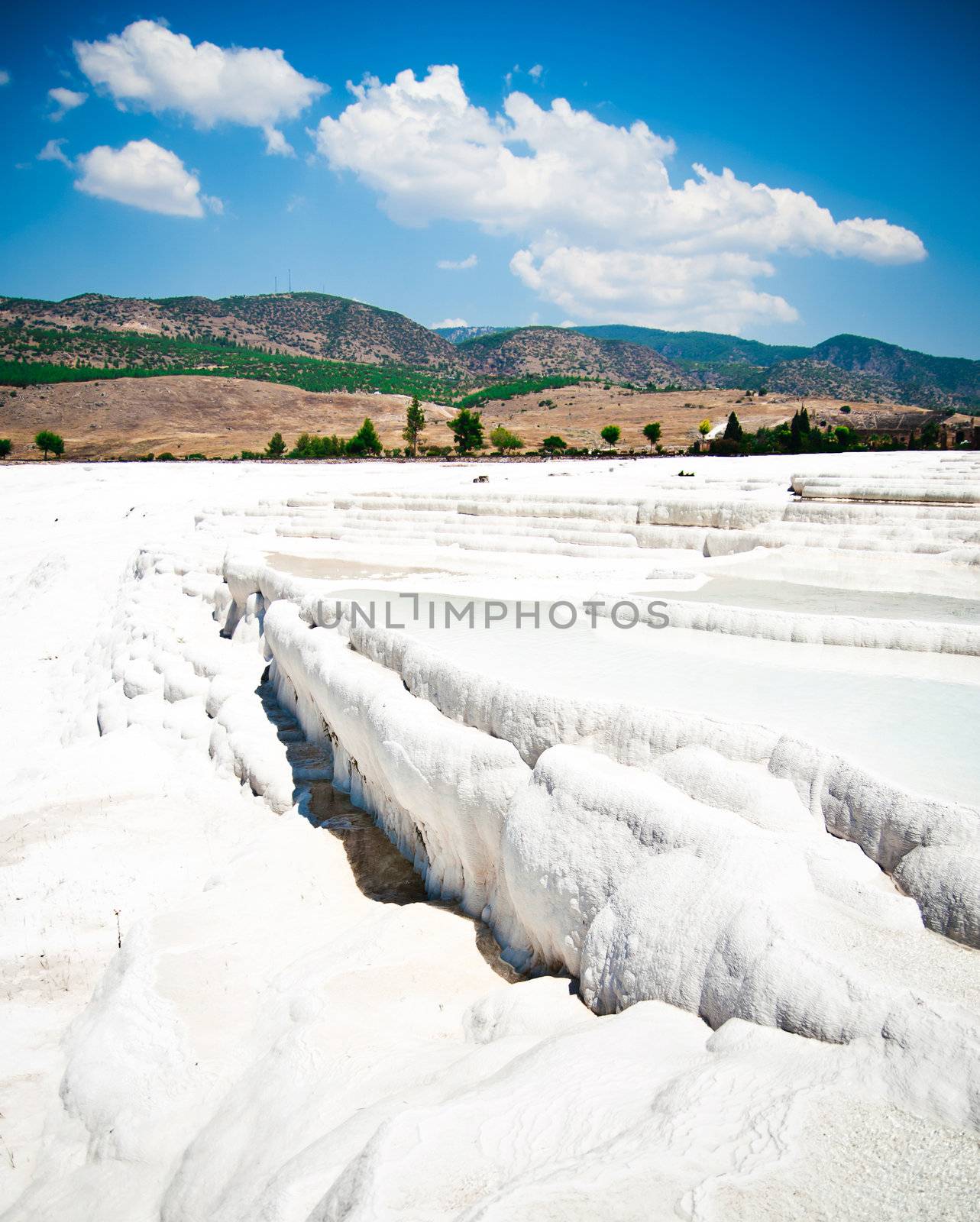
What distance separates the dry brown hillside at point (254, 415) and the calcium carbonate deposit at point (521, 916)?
34890 mm

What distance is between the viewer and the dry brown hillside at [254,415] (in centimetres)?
4047

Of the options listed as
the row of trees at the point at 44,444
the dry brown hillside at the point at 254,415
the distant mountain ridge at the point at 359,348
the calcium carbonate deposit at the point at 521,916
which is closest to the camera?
the calcium carbonate deposit at the point at 521,916

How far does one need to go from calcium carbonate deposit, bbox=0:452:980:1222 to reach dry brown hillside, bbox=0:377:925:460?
3489 cm

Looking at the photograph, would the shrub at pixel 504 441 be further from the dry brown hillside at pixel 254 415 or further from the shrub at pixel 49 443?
the shrub at pixel 49 443

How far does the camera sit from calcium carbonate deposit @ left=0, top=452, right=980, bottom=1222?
4.85ft

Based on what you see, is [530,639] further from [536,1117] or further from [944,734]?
[536,1117]

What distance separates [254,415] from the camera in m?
48.5

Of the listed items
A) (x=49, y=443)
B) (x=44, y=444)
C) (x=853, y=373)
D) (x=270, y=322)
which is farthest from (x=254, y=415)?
(x=853, y=373)

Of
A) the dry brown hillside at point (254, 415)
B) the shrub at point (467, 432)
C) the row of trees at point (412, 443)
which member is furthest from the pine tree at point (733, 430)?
the dry brown hillside at point (254, 415)

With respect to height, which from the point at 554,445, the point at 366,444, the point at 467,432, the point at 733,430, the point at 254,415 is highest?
the point at 254,415

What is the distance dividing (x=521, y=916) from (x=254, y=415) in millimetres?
49897

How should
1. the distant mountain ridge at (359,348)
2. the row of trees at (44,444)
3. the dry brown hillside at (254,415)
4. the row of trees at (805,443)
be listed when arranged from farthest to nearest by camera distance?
the distant mountain ridge at (359,348) → the dry brown hillside at (254,415) → the row of trees at (44,444) → the row of trees at (805,443)

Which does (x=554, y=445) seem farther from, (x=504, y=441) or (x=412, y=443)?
(x=412, y=443)

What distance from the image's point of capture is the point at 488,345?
4245 inches
